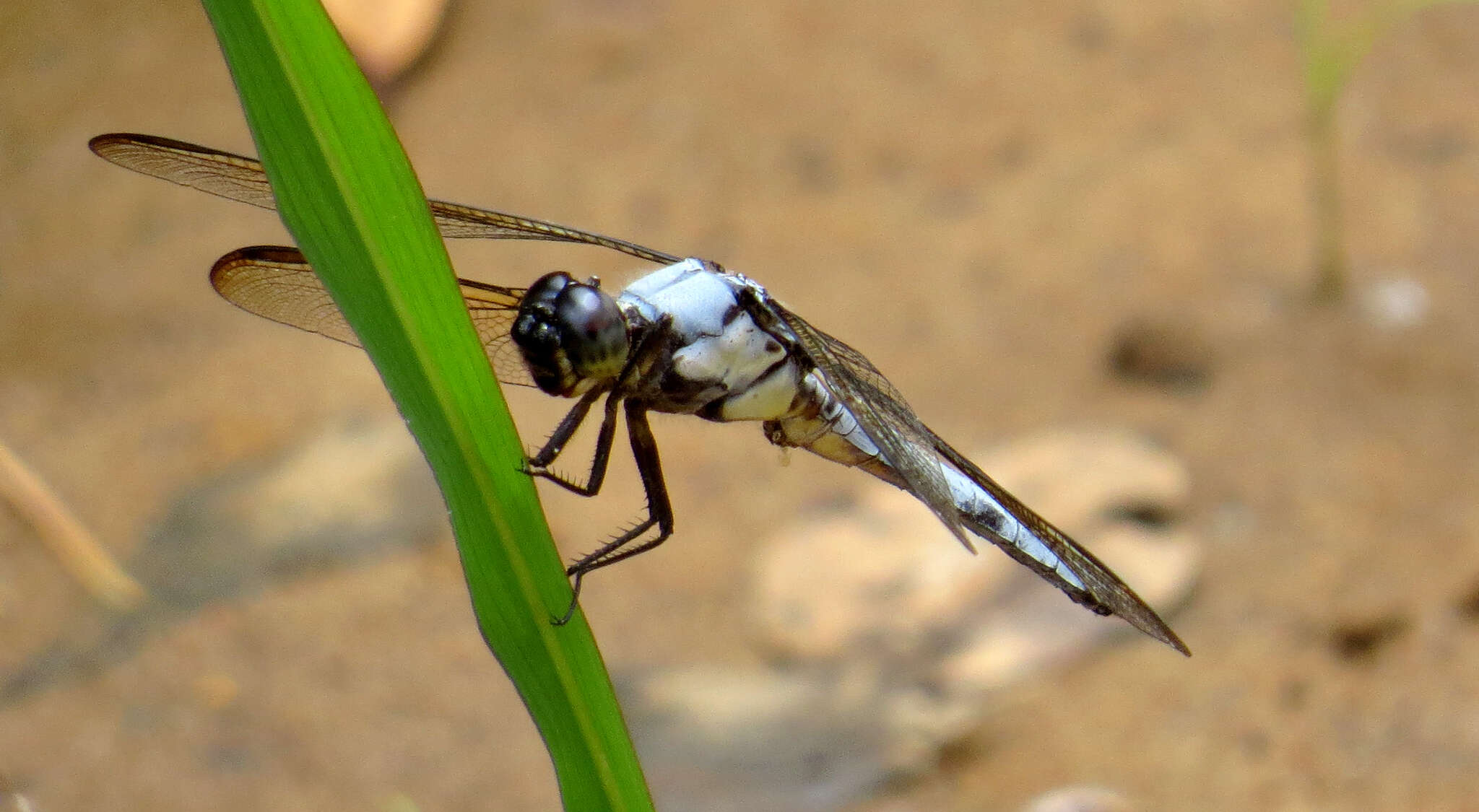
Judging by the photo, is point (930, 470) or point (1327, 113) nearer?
point (930, 470)

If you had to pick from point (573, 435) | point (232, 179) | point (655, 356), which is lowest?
point (573, 435)

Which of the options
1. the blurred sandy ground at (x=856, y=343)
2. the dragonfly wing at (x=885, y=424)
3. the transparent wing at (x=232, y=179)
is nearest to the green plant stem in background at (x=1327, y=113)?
the blurred sandy ground at (x=856, y=343)

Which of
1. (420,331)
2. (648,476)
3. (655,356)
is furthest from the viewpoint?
(648,476)

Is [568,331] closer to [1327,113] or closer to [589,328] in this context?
[589,328]

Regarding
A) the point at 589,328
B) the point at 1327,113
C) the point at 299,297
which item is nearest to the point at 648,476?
the point at 589,328

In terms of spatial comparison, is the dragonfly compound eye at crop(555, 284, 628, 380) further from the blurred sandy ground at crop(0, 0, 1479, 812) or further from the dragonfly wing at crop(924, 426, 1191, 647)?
the blurred sandy ground at crop(0, 0, 1479, 812)
